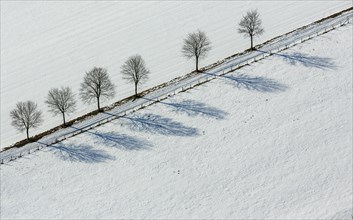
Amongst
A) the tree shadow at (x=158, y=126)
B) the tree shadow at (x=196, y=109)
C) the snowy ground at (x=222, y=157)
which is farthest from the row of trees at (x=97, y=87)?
the tree shadow at (x=196, y=109)

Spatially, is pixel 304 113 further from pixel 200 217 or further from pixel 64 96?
pixel 64 96

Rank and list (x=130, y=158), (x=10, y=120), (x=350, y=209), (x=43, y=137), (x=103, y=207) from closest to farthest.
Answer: (x=350, y=209) → (x=103, y=207) → (x=130, y=158) → (x=43, y=137) → (x=10, y=120)

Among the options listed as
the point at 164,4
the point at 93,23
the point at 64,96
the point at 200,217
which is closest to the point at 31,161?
the point at 64,96

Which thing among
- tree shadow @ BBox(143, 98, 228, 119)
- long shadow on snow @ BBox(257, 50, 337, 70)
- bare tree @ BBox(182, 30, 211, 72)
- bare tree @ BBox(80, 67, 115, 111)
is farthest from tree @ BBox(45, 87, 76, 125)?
long shadow on snow @ BBox(257, 50, 337, 70)

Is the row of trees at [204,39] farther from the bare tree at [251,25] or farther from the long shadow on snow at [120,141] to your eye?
the long shadow on snow at [120,141]

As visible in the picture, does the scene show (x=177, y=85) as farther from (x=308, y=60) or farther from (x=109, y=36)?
(x=109, y=36)

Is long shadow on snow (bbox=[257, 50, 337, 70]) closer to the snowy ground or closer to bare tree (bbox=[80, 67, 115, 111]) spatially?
the snowy ground

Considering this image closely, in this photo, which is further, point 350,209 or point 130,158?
point 130,158
